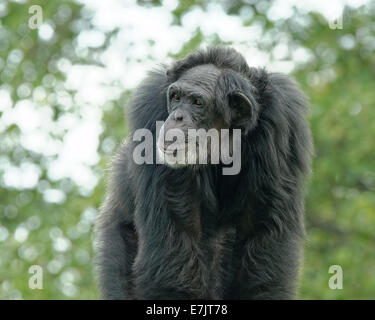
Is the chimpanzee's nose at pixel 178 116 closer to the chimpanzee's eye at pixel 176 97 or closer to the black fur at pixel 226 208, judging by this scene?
the chimpanzee's eye at pixel 176 97

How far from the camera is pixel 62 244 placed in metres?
15.2

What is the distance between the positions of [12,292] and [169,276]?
8788mm

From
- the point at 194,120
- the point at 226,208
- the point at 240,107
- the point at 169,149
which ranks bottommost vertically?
the point at 226,208

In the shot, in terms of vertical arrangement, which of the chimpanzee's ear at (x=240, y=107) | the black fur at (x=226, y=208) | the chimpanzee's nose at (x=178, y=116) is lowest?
the black fur at (x=226, y=208)

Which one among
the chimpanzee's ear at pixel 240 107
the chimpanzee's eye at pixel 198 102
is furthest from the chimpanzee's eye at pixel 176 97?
the chimpanzee's ear at pixel 240 107

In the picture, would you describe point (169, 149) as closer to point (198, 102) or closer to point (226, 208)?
point (198, 102)

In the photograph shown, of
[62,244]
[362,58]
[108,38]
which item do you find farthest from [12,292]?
[362,58]

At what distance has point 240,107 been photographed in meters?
6.65

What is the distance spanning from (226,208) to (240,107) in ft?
3.24

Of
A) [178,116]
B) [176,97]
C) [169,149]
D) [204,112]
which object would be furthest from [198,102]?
[169,149]

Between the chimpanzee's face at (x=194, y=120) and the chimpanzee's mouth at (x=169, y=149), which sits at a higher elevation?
the chimpanzee's face at (x=194, y=120)

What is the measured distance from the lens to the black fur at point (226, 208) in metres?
6.36

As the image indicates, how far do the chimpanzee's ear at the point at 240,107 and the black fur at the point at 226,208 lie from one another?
0.04 metres

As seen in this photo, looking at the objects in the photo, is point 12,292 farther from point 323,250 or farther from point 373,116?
point 373,116
